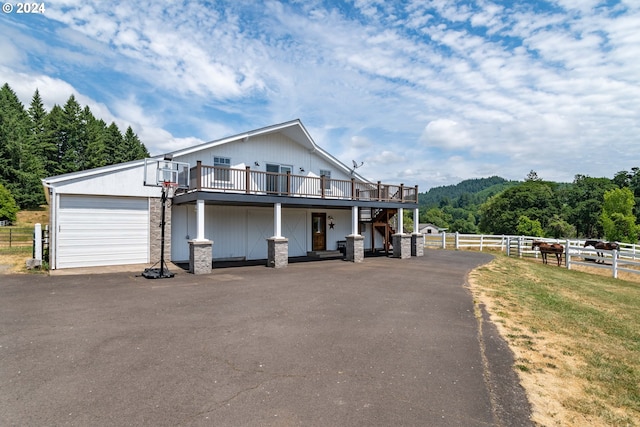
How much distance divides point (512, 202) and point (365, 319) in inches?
2594

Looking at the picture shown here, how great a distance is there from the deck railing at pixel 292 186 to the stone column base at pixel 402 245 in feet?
7.05

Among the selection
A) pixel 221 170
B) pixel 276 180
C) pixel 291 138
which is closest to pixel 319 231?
pixel 276 180

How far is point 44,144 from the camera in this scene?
44844 mm

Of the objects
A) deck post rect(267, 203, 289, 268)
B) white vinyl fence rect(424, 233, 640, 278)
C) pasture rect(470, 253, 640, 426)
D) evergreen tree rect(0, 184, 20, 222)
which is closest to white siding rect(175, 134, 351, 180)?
deck post rect(267, 203, 289, 268)

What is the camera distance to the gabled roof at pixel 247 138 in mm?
12383

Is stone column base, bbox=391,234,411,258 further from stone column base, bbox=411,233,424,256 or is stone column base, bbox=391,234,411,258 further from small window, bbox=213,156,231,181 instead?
small window, bbox=213,156,231,181

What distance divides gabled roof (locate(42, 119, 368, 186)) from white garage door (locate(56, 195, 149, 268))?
34.2 inches

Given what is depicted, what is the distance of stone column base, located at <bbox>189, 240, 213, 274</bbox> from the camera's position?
463 inches

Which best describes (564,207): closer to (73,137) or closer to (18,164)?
(73,137)

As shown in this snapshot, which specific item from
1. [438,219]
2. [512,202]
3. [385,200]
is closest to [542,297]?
[385,200]

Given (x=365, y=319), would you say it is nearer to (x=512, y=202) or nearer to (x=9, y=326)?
(x=9, y=326)

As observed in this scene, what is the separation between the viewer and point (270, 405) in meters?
3.53

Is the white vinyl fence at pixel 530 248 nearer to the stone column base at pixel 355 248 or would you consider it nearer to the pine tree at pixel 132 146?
the stone column base at pixel 355 248

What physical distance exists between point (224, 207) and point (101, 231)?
506cm
